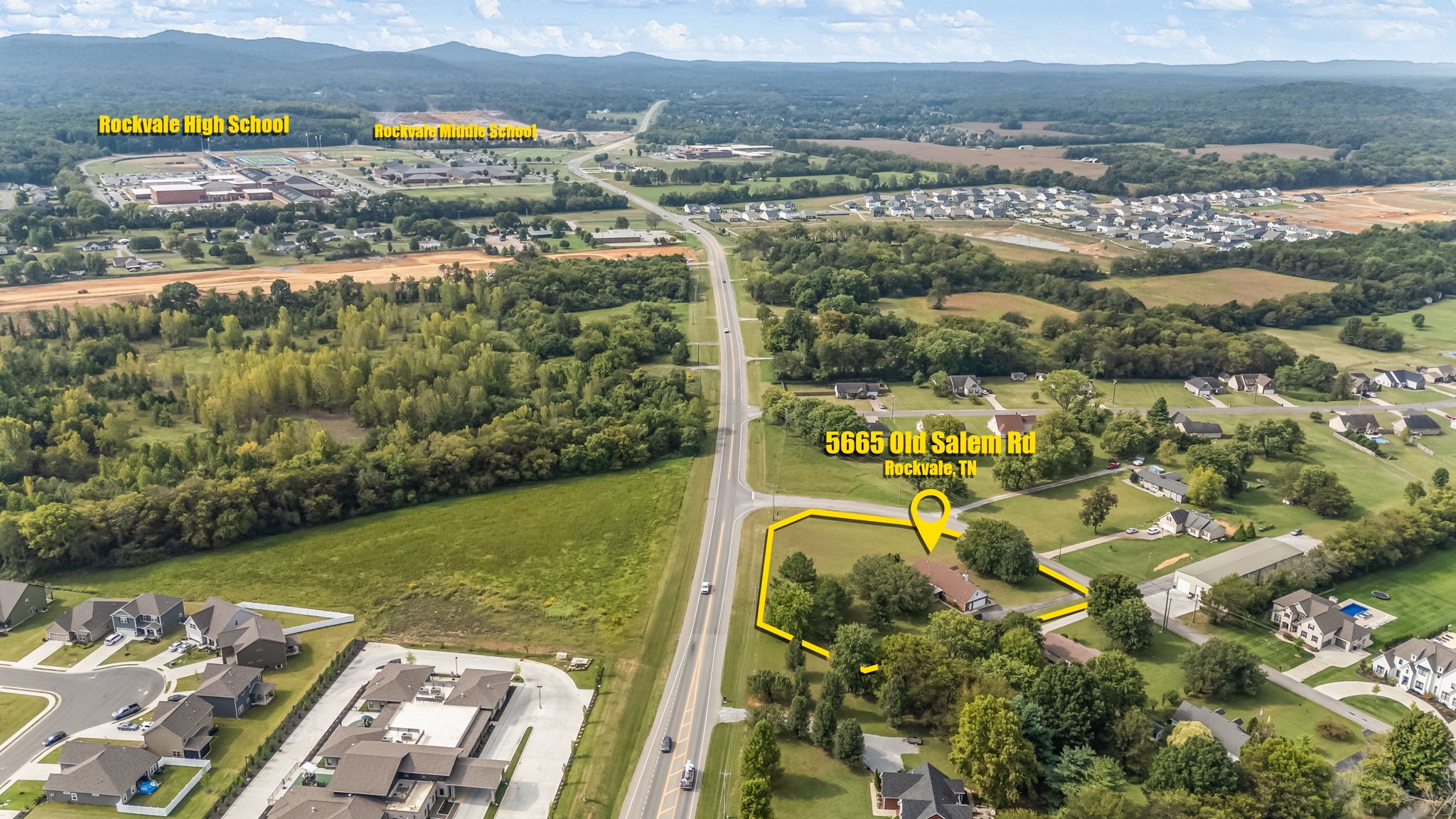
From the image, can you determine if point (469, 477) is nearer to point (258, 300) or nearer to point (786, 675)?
point (786, 675)

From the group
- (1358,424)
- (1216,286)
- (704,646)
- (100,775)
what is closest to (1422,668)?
(704,646)

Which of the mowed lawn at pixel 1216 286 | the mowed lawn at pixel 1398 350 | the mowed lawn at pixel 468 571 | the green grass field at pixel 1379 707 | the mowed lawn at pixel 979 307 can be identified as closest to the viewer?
the green grass field at pixel 1379 707

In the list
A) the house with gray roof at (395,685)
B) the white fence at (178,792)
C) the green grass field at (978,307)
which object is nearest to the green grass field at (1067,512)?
the house with gray roof at (395,685)

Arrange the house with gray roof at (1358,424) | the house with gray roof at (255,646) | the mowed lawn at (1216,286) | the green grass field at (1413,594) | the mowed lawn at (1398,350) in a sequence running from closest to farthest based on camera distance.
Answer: the house with gray roof at (255,646)
the green grass field at (1413,594)
the house with gray roof at (1358,424)
the mowed lawn at (1398,350)
the mowed lawn at (1216,286)

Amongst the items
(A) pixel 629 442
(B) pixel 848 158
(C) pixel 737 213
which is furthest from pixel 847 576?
(B) pixel 848 158

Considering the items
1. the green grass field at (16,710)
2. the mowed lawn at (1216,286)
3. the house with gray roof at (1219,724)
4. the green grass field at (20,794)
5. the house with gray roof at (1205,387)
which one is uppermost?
the mowed lawn at (1216,286)

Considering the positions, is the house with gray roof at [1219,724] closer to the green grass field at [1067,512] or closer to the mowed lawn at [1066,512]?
the green grass field at [1067,512]

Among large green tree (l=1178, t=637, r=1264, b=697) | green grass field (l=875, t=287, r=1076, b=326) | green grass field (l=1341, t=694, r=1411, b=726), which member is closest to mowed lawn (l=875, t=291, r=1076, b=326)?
green grass field (l=875, t=287, r=1076, b=326)
